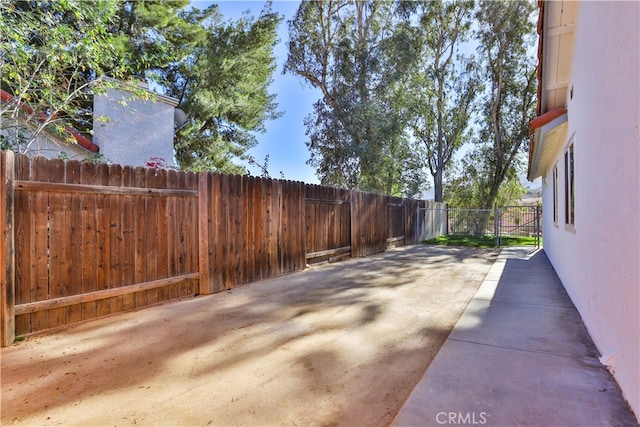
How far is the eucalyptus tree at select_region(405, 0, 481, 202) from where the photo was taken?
17.8 meters

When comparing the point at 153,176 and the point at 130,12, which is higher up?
the point at 130,12

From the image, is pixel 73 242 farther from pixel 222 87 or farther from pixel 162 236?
pixel 222 87

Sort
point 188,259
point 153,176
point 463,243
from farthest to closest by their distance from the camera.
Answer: point 463,243 → point 188,259 → point 153,176

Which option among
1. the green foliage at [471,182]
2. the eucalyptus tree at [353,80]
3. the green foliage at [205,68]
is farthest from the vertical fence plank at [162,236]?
the green foliage at [471,182]

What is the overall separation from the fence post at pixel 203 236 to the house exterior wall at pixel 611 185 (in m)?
4.68

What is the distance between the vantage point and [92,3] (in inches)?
239

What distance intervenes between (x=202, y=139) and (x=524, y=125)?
1637 cm

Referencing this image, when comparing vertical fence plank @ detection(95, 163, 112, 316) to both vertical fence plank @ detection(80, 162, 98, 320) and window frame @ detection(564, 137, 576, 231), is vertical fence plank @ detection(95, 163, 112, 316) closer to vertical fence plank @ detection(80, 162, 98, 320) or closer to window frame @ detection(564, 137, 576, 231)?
vertical fence plank @ detection(80, 162, 98, 320)

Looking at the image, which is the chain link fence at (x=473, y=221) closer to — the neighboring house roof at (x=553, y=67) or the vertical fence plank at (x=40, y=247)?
the neighboring house roof at (x=553, y=67)

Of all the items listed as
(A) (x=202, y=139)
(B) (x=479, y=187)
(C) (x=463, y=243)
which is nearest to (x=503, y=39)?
(B) (x=479, y=187)

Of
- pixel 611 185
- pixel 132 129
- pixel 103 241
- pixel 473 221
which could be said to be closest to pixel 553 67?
pixel 611 185

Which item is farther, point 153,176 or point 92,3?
point 92,3

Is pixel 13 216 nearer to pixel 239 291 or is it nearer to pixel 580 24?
pixel 239 291

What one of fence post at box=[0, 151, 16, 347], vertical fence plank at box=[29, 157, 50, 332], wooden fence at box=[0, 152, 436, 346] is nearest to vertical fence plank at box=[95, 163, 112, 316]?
wooden fence at box=[0, 152, 436, 346]
